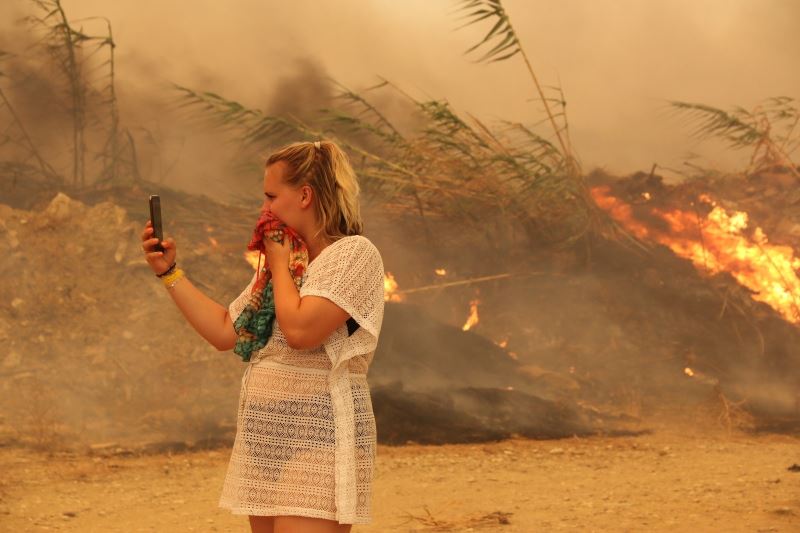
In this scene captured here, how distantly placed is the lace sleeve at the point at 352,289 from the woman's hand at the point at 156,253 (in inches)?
14.8

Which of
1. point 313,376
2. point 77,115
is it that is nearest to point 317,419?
point 313,376

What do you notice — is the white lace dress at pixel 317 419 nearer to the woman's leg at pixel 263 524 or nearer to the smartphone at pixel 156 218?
the woman's leg at pixel 263 524

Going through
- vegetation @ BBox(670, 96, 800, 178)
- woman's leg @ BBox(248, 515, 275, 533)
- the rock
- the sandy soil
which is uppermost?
vegetation @ BBox(670, 96, 800, 178)

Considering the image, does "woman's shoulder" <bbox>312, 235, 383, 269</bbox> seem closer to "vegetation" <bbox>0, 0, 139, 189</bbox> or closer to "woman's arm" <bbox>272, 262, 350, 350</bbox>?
"woman's arm" <bbox>272, 262, 350, 350</bbox>

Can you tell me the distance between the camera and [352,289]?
2.45 metres

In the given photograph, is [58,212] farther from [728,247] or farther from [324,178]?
[324,178]

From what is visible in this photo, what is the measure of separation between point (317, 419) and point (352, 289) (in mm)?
332

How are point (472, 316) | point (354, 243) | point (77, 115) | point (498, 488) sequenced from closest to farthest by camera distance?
point (354, 243) < point (498, 488) < point (472, 316) < point (77, 115)

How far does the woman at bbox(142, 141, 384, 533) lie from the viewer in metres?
2.46

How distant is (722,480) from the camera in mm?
5691

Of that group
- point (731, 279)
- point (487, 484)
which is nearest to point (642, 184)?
point (731, 279)

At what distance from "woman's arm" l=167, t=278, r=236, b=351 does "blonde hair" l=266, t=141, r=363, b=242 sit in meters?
0.33

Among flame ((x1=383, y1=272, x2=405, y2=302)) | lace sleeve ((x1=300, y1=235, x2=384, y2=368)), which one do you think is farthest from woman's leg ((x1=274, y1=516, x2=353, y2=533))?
flame ((x1=383, y1=272, x2=405, y2=302))

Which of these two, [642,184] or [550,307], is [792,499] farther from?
[642,184]
